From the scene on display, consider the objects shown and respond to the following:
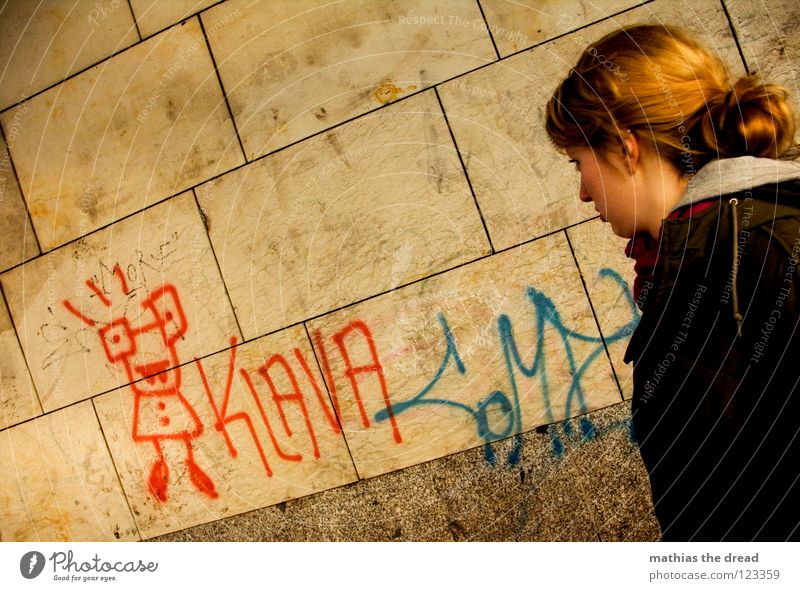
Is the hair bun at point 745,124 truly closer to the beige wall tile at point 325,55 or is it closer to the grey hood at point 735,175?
the grey hood at point 735,175

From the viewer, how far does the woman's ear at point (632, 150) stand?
10.0 ft

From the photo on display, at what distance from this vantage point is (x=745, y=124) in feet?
9.18

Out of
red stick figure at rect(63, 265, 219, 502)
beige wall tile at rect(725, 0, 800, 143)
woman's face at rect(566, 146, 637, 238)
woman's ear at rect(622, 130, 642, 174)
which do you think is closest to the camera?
woman's ear at rect(622, 130, 642, 174)

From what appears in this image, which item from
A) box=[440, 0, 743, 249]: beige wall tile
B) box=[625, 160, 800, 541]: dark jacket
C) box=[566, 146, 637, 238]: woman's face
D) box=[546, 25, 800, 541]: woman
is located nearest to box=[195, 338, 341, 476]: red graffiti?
box=[440, 0, 743, 249]: beige wall tile

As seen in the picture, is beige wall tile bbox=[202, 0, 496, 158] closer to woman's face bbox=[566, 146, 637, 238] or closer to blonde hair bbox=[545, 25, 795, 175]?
blonde hair bbox=[545, 25, 795, 175]

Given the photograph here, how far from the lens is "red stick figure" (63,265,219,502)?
5070mm

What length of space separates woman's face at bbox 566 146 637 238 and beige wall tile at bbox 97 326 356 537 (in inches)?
93.1

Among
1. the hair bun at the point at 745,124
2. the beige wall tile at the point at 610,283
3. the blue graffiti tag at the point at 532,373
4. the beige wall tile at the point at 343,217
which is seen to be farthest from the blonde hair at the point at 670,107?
the blue graffiti tag at the point at 532,373

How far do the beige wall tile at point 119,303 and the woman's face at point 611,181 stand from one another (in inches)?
109

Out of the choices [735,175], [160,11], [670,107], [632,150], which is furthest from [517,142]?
[160,11]

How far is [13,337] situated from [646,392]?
4.76 metres
